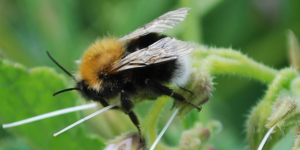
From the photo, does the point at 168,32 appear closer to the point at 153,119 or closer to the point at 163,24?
the point at 163,24

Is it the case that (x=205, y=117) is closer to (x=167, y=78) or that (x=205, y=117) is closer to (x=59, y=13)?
(x=167, y=78)

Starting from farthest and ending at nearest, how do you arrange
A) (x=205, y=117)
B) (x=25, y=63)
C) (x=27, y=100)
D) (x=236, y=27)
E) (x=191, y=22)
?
1. (x=236, y=27)
2. (x=25, y=63)
3. (x=191, y=22)
4. (x=205, y=117)
5. (x=27, y=100)

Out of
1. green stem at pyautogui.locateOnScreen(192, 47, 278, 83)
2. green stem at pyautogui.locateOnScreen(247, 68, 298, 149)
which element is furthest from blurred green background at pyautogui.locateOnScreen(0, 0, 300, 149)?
green stem at pyautogui.locateOnScreen(247, 68, 298, 149)

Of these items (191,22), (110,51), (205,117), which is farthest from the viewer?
(191,22)

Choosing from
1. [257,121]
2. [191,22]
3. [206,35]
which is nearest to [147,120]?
[257,121]

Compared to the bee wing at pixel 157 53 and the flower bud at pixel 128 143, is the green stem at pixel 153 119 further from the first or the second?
the bee wing at pixel 157 53

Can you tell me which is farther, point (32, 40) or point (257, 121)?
point (32, 40)
